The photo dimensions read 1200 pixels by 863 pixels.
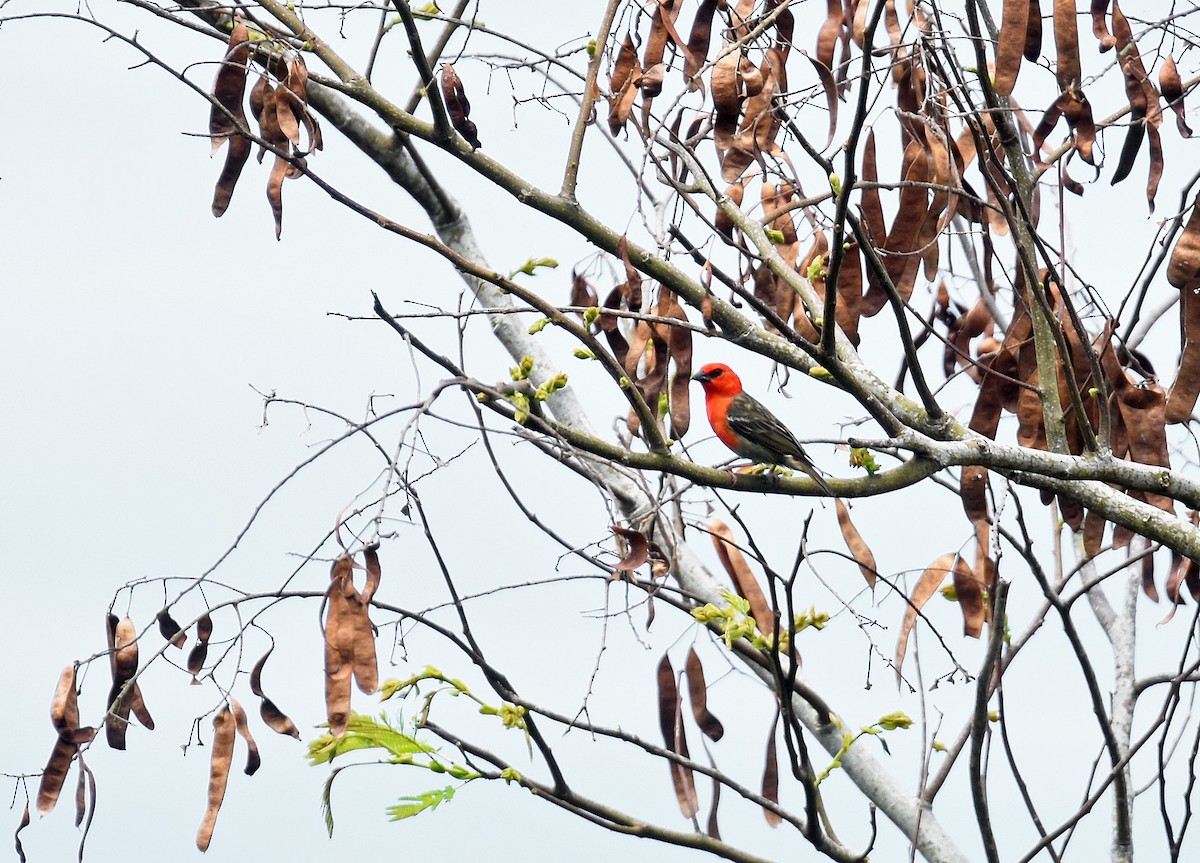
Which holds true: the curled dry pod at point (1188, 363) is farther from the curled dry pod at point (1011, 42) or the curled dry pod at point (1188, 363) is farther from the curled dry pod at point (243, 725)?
the curled dry pod at point (243, 725)

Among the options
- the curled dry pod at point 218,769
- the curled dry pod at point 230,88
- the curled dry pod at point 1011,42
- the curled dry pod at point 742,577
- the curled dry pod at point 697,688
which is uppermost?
the curled dry pod at point 1011,42

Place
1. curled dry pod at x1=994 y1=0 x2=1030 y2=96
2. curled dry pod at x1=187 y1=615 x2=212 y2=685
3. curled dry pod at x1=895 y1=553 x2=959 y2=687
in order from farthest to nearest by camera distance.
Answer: curled dry pod at x1=895 y1=553 x2=959 y2=687 < curled dry pod at x1=994 y1=0 x2=1030 y2=96 < curled dry pod at x1=187 y1=615 x2=212 y2=685

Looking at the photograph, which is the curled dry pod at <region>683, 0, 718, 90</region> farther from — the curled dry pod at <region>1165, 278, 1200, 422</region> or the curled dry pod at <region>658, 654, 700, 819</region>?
the curled dry pod at <region>658, 654, 700, 819</region>

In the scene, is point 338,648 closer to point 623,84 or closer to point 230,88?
point 230,88

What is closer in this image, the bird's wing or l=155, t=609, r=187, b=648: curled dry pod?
l=155, t=609, r=187, b=648: curled dry pod

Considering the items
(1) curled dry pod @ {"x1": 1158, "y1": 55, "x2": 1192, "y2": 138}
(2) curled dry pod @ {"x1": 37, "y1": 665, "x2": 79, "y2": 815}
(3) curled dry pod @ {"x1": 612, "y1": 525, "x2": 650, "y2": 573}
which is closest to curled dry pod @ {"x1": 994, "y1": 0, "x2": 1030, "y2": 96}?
(1) curled dry pod @ {"x1": 1158, "y1": 55, "x2": 1192, "y2": 138}

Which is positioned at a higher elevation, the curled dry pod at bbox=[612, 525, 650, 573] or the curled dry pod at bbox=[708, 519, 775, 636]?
the curled dry pod at bbox=[708, 519, 775, 636]

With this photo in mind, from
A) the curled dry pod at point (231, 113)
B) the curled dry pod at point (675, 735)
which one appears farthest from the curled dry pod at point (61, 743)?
the curled dry pod at point (675, 735)

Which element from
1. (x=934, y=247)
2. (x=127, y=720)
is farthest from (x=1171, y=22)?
(x=127, y=720)

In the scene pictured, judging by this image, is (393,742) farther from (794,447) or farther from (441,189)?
(441,189)

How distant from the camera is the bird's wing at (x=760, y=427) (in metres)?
5.02

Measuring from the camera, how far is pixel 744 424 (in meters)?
5.46

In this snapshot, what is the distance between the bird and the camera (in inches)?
200

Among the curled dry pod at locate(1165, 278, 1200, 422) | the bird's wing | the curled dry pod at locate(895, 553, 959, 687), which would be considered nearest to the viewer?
the curled dry pod at locate(1165, 278, 1200, 422)
